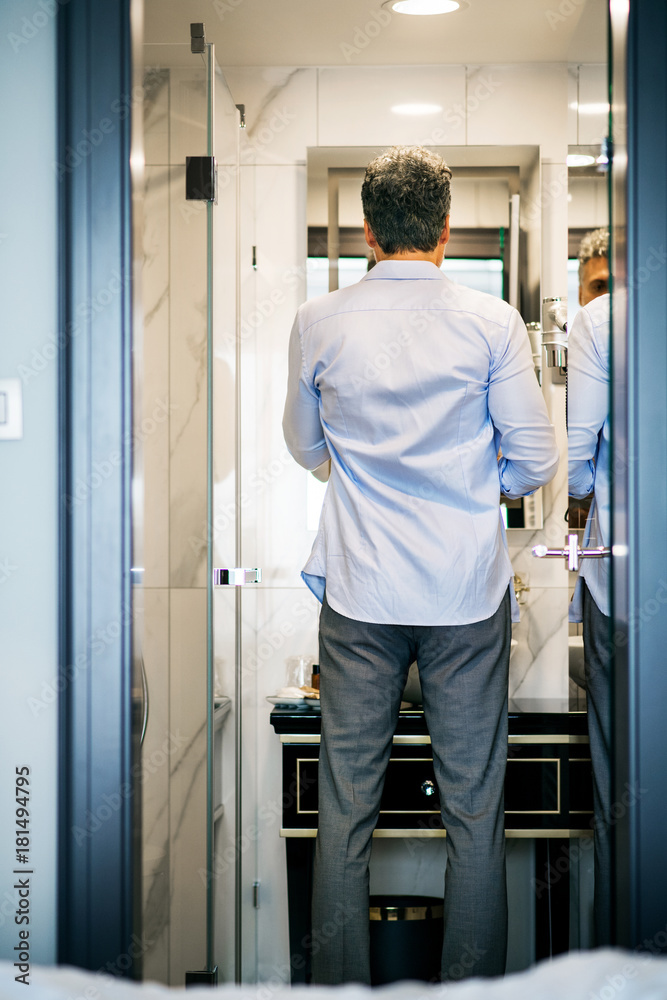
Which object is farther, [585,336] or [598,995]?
[585,336]

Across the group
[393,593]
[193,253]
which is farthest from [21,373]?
[393,593]

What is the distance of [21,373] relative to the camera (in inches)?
50.3

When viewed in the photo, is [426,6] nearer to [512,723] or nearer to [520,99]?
[520,99]

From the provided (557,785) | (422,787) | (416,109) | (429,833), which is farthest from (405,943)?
(416,109)

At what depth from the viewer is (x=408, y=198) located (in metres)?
1.79

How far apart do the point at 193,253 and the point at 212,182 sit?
0.62 ft

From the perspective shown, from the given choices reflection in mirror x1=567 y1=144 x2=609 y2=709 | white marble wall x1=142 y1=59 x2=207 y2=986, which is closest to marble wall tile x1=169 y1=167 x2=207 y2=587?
white marble wall x1=142 y1=59 x2=207 y2=986

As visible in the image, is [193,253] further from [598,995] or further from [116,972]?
[598,995]

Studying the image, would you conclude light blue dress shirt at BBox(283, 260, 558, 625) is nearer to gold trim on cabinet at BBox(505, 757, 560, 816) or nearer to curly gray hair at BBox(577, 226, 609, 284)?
curly gray hair at BBox(577, 226, 609, 284)

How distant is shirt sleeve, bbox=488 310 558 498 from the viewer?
175cm

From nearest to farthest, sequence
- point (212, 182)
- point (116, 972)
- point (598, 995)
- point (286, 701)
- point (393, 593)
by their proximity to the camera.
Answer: point (598, 995)
point (116, 972)
point (393, 593)
point (212, 182)
point (286, 701)

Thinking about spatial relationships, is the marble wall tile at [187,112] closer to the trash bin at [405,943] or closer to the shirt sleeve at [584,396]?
the shirt sleeve at [584,396]

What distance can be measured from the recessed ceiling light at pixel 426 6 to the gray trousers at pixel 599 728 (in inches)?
56.9

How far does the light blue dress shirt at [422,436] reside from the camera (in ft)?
5.68
